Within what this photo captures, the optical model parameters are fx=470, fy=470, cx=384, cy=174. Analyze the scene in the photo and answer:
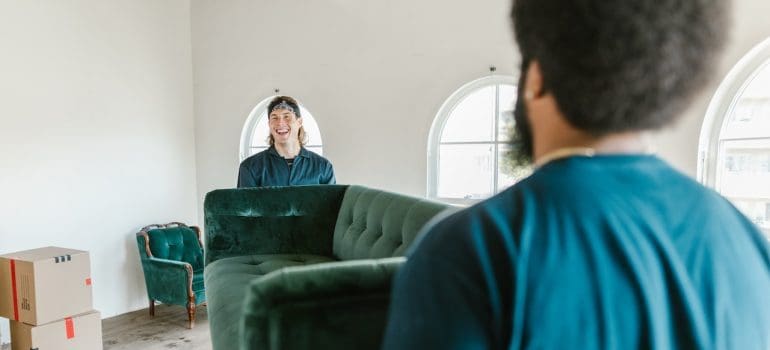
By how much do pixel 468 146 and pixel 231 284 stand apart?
2352mm

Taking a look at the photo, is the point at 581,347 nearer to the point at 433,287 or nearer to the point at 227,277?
the point at 433,287

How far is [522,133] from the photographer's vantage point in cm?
59

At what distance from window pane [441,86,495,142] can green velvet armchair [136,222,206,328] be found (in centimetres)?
244

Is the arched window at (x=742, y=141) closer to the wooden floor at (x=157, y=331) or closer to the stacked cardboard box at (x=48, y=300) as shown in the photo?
the wooden floor at (x=157, y=331)

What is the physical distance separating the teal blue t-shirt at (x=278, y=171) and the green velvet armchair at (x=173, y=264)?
1.41m

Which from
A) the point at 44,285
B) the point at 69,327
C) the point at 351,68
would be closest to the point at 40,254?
the point at 44,285

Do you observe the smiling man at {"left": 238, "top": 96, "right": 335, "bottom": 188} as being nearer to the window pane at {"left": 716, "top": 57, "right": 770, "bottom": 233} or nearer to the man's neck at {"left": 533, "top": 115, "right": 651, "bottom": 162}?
the window pane at {"left": 716, "top": 57, "right": 770, "bottom": 233}

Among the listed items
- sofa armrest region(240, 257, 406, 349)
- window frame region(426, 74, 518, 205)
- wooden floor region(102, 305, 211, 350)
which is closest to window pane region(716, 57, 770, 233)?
window frame region(426, 74, 518, 205)

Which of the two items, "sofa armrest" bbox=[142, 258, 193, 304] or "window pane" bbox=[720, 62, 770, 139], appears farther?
"sofa armrest" bbox=[142, 258, 193, 304]

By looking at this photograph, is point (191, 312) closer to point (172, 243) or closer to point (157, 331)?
point (157, 331)

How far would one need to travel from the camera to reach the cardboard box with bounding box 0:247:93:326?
2.81 meters

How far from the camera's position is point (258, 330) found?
86 centimetres

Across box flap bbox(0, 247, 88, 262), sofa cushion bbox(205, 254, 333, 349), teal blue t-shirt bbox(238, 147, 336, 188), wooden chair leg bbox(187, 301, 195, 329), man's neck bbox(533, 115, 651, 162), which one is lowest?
wooden chair leg bbox(187, 301, 195, 329)

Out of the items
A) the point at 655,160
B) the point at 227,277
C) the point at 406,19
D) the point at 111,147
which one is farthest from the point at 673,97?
the point at 111,147
